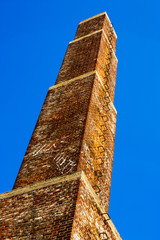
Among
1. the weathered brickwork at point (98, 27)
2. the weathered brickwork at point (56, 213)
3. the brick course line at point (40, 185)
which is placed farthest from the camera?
the weathered brickwork at point (98, 27)

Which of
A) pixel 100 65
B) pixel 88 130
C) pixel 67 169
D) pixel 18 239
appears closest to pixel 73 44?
pixel 100 65

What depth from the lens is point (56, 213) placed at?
6.22 metres

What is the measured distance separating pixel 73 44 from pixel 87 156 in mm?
5942

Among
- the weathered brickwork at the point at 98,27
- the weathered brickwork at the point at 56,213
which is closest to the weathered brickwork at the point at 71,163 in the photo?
the weathered brickwork at the point at 56,213

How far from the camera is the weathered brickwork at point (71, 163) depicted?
6258 mm

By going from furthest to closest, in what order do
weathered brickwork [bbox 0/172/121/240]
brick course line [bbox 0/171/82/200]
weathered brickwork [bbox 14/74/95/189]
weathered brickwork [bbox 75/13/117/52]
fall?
weathered brickwork [bbox 75/13/117/52]
weathered brickwork [bbox 14/74/95/189]
brick course line [bbox 0/171/82/200]
weathered brickwork [bbox 0/172/121/240]

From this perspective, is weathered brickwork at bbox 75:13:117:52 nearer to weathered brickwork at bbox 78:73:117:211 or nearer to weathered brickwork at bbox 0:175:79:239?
weathered brickwork at bbox 78:73:117:211

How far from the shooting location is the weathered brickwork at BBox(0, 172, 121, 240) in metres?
6.00

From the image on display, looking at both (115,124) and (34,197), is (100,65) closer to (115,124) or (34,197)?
(115,124)

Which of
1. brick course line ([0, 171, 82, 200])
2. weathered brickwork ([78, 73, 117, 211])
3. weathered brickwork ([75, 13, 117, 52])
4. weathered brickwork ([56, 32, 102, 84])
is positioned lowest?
brick course line ([0, 171, 82, 200])

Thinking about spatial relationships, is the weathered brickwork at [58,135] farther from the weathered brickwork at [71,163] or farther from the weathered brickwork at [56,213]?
the weathered brickwork at [56,213]

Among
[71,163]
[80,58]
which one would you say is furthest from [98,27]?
[71,163]

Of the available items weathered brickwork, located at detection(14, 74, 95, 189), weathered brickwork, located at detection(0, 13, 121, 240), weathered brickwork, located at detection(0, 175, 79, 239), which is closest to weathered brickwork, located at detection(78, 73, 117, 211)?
weathered brickwork, located at detection(0, 13, 121, 240)

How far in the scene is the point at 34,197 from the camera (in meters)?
6.81
